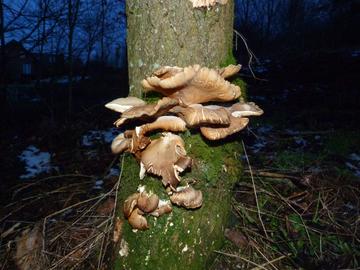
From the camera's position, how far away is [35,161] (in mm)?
6449

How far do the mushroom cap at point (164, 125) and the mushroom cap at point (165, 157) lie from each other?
5cm

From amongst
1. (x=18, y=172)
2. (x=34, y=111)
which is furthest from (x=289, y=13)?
(x=18, y=172)

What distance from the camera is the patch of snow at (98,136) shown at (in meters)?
7.34

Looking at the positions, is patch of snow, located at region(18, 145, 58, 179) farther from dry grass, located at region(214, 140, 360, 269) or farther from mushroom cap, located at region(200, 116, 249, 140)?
mushroom cap, located at region(200, 116, 249, 140)

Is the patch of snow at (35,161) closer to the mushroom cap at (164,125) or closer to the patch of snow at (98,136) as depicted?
the patch of snow at (98,136)

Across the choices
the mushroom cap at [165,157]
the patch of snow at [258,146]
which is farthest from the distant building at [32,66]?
the mushroom cap at [165,157]

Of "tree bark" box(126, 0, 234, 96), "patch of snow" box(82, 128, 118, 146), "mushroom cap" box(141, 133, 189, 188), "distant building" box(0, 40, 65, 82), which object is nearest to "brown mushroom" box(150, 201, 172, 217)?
"mushroom cap" box(141, 133, 189, 188)

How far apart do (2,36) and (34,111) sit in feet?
13.3

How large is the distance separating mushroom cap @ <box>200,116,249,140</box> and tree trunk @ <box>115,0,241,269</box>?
13 cm

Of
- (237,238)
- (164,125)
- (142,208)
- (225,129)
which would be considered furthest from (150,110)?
(237,238)

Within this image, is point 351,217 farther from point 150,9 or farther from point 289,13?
point 289,13

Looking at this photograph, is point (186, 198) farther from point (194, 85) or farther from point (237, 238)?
point (237, 238)

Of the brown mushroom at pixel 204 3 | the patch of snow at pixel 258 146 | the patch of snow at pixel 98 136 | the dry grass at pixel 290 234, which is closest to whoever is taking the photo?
the brown mushroom at pixel 204 3

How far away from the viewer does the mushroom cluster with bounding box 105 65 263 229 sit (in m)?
1.28
